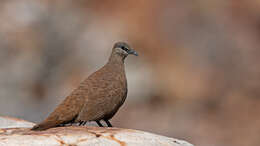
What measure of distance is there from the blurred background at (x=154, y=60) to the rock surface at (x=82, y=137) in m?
11.2

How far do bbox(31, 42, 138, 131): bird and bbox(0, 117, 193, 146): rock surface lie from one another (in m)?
0.35

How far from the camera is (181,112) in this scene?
1828cm

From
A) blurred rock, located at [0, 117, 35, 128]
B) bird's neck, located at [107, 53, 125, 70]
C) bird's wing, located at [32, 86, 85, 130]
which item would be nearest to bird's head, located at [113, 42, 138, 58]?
bird's neck, located at [107, 53, 125, 70]

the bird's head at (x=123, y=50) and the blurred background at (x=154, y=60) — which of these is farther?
the blurred background at (x=154, y=60)

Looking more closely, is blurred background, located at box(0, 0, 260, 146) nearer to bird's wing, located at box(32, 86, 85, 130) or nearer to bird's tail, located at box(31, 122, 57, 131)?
bird's wing, located at box(32, 86, 85, 130)

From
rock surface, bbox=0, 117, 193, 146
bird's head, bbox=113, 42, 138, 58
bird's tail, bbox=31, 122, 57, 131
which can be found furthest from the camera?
bird's head, bbox=113, 42, 138, 58

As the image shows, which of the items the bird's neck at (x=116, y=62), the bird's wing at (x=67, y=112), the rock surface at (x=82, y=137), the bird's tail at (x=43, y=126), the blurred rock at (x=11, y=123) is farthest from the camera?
the bird's neck at (x=116, y=62)

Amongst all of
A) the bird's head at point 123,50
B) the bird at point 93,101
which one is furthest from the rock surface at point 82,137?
the bird's head at point 123,50

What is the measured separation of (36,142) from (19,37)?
14349 mm

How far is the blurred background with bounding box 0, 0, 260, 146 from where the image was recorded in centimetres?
1819

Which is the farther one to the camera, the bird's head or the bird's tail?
the bird's head

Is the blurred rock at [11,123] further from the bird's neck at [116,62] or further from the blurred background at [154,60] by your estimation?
the blurred background at [154,60]

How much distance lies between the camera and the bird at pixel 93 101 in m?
6.95

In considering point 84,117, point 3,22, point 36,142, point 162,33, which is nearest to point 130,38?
point 162,33
